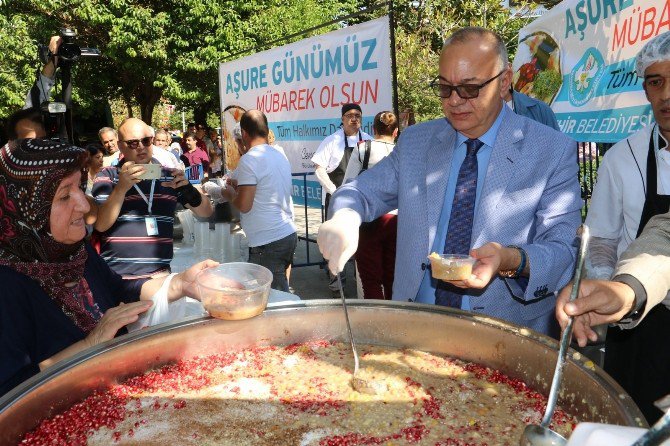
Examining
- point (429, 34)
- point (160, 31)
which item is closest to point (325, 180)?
point (160, 31)

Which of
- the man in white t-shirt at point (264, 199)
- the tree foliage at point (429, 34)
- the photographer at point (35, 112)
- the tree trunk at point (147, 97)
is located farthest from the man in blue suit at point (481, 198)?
the tree trunk at point (147, 97)

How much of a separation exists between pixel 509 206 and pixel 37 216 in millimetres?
1759

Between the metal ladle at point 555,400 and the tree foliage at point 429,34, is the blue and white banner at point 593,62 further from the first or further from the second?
the tree foliage at point 429,34

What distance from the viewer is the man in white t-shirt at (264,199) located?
4.62 metres

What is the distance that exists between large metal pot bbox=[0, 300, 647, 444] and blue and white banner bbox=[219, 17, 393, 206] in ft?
14.4

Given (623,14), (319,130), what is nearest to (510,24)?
(319,130)

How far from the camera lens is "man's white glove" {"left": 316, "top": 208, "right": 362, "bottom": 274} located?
1832 millimetres

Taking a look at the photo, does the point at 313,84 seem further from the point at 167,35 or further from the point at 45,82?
the point at 167,35

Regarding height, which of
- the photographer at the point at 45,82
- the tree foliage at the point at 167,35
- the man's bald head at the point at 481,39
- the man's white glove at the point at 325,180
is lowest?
the man's white glove at the point at 325,180

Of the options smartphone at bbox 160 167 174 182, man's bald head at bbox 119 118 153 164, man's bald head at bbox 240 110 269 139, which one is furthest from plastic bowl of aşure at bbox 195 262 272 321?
man's bald head at bbox 240 110 269 139

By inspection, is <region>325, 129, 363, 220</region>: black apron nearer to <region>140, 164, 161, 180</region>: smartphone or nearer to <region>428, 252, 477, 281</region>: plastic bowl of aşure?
<region>140, 164, 161, 180</region>: smartphone

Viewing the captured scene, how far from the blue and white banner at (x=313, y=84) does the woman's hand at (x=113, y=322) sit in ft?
15.0

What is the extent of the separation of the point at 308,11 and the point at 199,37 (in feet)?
15.1

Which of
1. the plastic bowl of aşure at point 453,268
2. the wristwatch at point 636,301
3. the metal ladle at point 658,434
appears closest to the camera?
the metal ladle at point 658,434
